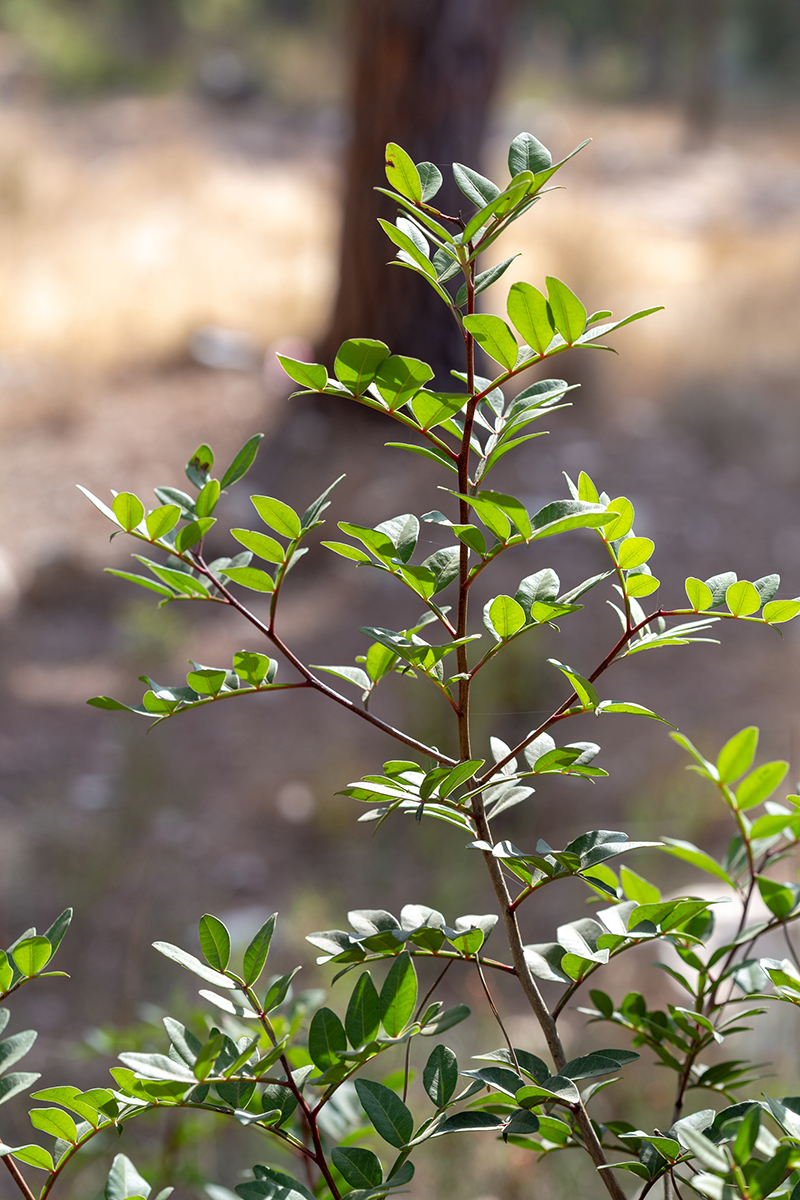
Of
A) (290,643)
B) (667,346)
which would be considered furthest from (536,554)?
(667,346)

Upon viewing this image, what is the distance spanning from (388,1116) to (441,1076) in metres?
0.03

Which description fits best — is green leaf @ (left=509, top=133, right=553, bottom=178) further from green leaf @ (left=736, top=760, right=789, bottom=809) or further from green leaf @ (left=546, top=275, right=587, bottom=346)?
green leaf @ (left=736, top=760, right=789, bottom=809)

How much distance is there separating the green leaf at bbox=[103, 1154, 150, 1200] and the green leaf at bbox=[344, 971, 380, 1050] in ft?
0.34

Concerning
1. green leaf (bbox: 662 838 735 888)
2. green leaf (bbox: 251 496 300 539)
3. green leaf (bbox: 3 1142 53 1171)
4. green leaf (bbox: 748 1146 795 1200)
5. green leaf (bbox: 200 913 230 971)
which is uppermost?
green leaf (bbox: 251 496 300 539)

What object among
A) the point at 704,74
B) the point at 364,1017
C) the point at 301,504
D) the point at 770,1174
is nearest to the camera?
the point at 770,1174

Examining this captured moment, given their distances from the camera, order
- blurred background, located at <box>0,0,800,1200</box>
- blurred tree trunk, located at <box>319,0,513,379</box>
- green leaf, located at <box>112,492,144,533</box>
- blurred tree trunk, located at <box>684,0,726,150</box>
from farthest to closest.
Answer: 1. blurred tree trunk, located at <box>684,0,726,150</box>
2. blurred tree trunk, located at <box>319,0,513,379</box>
3. blurred background, located at <box>0,0,800,1200</box>
4. green leaf, located at <box>112,492,144,533</box>

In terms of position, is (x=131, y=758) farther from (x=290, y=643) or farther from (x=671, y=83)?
(x=671, y=83)

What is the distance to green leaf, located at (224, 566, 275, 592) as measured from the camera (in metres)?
0.39

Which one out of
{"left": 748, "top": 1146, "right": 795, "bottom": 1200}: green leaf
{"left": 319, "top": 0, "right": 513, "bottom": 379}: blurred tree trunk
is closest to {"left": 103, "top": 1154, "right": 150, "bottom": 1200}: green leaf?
{"left": 748, "top": 1146, "right": 795, "bottom": 1200}: green leaf

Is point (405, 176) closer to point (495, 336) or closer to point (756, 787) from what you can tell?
point (495, 336)

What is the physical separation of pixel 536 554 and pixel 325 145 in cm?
957

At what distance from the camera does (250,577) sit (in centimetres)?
41

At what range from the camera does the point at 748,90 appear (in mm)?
16250

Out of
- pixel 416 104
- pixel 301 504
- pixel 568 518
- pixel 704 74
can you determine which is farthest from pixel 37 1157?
pixel 704 74
